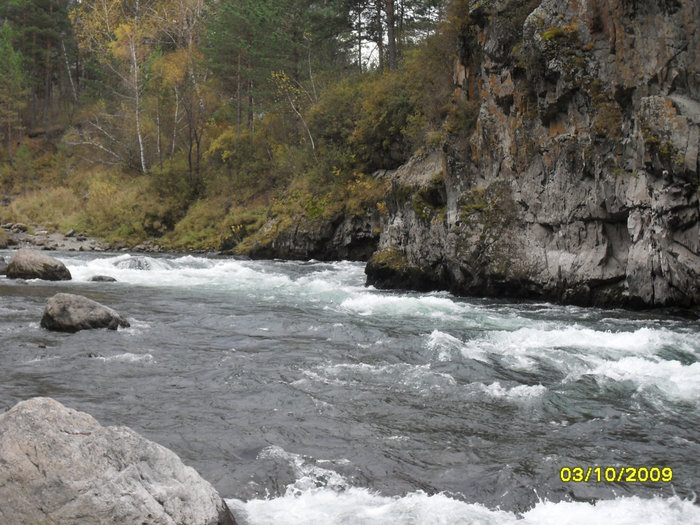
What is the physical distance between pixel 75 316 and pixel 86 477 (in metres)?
7.58

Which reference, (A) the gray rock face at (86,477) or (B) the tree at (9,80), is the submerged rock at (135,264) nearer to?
(A) the gray rock face at (86,477)

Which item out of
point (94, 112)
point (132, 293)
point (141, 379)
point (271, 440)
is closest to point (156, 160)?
point (94, 112)

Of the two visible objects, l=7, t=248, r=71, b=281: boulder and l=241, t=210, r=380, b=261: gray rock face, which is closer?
l=7, t=248, r=71, b=281: boulder

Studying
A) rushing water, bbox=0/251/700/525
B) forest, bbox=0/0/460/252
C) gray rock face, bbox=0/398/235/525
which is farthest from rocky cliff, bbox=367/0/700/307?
gray rock face, bbox=0/398/235/525

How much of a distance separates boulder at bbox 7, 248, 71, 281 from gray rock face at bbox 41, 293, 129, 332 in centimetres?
751

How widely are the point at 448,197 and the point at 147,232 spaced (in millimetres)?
23149

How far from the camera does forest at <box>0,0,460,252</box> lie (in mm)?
25719

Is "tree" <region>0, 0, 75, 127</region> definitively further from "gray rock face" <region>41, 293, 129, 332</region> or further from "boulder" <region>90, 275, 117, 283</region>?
"gray rock face" <region>41, 293, 129, 332</region>
